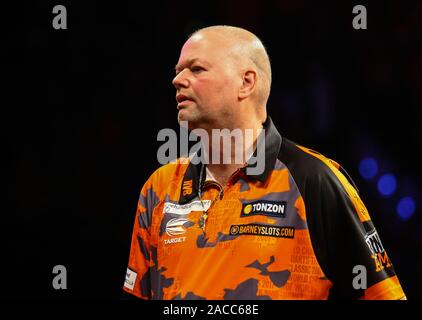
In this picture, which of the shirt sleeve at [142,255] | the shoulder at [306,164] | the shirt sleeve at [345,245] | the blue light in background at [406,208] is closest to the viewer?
the shirt sleeve at [345,245]

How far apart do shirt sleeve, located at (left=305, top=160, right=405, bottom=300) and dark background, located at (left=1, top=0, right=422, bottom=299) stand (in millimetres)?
1644

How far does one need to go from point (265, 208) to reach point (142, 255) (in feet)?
1.68

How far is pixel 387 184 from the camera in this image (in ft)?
12.4

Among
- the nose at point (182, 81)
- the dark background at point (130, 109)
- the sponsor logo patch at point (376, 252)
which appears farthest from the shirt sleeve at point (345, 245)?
the dark background at point (130, 109)

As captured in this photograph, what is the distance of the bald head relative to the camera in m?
2.28

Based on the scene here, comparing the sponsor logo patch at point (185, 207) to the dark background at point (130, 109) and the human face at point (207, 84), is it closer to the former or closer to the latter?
the human face at point (207, 84)

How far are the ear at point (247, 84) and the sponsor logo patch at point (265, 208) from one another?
0.37 meters

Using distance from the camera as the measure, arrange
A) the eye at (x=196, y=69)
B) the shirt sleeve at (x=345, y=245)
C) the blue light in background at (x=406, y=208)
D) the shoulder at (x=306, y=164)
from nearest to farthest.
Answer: the shirt sleeve at (x=345, y=245)
the shoulder at (x=306, y=164)
the eye at (x=196, y=69)
the blue light in background at (x=406, y=208)

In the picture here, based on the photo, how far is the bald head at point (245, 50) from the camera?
228cm

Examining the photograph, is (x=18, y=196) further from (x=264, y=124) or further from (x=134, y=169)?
(x=264, y=124)

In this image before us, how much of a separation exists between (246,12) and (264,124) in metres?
1.97

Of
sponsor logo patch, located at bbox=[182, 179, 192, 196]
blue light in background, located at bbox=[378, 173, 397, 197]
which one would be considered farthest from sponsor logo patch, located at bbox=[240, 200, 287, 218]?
blue light in background, located at bbox=[378, 173, 397, 197]
